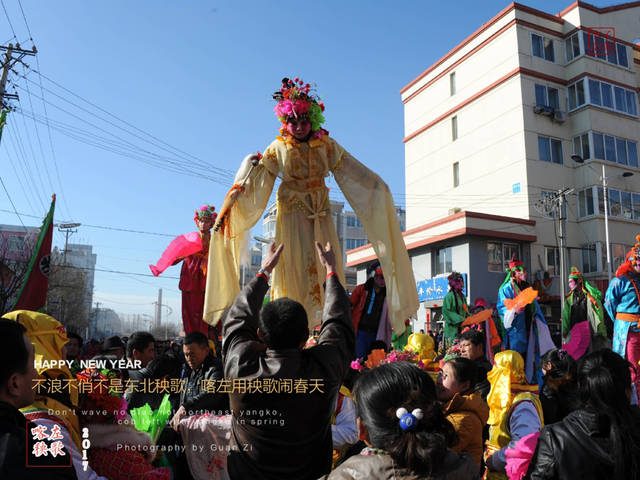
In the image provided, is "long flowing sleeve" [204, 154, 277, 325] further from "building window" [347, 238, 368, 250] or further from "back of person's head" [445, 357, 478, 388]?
"building window" [347, 238, 368, 250]

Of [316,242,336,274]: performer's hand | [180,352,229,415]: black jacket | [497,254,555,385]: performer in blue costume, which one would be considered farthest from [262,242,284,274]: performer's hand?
[497,254,555,385]: performer in blue costume

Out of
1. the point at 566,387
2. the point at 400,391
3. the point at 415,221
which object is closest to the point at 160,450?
the point at 400,391

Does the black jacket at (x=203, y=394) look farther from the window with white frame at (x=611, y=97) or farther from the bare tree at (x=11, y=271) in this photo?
the window with white frame at (x=611, y=97)

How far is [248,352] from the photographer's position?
2389mm

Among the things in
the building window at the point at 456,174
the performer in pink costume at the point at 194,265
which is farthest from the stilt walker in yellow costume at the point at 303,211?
the building window at the point at 456,174

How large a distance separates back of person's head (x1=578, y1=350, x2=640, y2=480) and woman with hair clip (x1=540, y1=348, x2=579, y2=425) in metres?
1.46

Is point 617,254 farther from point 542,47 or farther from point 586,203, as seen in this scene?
point 542,47

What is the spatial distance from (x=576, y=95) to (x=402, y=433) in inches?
1132

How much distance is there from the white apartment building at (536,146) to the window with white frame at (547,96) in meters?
0.06

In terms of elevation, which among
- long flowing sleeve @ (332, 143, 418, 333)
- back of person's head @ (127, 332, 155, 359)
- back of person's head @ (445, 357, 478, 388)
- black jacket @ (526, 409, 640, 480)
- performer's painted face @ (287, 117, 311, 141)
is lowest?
black jacket @ (526, 409, 640, 480)

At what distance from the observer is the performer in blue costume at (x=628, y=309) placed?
6.06 m

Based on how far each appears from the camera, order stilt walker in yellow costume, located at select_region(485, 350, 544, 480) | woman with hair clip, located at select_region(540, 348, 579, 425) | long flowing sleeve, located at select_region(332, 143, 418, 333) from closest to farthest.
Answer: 1. stilt walker in yellow costume, located at select_region(485, 350, 544, 480)
2. woman with hair clip, located at select_region(540, 348, 579, 425)
3. long flowing sleeve, located at select_region(332, 143, 418, 333)

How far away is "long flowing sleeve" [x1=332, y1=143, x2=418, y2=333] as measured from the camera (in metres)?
4.83

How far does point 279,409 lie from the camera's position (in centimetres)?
231
